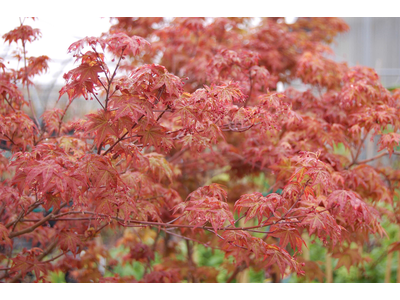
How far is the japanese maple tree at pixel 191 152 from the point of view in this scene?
132 cm

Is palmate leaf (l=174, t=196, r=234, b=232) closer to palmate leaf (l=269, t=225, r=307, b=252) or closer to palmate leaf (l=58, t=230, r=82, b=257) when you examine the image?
palmate leaf (l=269, t=225, r=307, b=252)

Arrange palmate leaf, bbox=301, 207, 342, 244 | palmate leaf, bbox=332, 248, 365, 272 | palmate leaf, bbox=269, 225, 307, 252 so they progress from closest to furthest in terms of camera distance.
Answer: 1. palmate leaf, bbox=301, 207, 342, 244
2. palmate leaf, bbox=269, 225, 307, 252
3. palmate leaf, bbox=332, 248, 365, 272

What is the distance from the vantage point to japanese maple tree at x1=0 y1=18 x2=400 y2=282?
132 cm

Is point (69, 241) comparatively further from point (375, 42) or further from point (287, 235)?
point (375, 42)

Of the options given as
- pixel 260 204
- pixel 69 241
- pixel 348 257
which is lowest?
pixel 348 257

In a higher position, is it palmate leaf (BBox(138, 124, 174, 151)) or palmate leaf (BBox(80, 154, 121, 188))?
palmate leaf (BBox(138, 124, 174, 151))

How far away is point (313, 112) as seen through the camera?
241 centimetres

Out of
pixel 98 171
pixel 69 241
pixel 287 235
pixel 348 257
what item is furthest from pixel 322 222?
pixel 69 241

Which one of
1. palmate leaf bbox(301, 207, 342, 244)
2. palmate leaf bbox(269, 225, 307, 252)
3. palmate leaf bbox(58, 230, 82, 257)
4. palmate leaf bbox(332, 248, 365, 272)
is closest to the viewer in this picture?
palmate leaf bbox(301, 207, 342, 244)

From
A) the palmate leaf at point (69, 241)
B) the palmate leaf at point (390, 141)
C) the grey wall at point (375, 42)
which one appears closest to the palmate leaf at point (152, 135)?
the palmate leaf at point (69, 241)

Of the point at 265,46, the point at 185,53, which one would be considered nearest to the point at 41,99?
the point at 185,53

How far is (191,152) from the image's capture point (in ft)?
5.96

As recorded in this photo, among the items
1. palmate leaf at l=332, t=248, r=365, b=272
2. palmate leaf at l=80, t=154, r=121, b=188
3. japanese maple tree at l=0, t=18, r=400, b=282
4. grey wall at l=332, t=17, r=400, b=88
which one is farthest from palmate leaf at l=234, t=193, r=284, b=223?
grey wall at l=332, t=17, r=400, b=88

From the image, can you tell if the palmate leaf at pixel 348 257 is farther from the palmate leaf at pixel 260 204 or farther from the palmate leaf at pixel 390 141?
the palmate leaf at pixel 260 204
